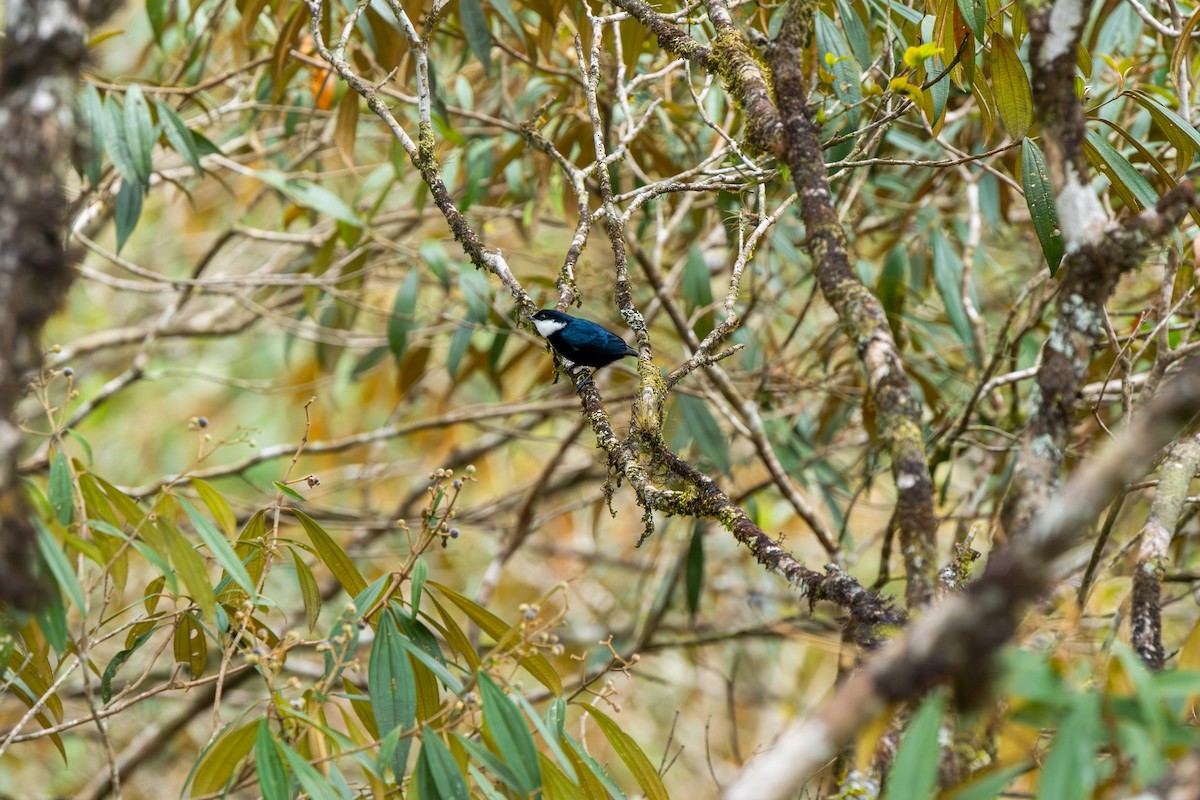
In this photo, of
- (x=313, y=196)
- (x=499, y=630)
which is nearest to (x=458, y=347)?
(x=313, y=196)

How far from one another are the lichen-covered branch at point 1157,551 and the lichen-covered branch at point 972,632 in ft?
1.95

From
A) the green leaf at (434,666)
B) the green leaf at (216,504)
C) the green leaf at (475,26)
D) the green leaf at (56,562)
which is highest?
the green leaf at (475,26)

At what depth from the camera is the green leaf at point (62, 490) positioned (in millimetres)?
1887

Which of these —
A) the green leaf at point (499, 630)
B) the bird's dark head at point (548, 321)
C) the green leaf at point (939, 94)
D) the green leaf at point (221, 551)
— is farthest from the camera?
the bird's dark head at point (548, 321)

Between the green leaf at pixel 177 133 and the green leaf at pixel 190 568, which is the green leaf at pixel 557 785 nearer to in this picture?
the green leaf at pixel 190 568

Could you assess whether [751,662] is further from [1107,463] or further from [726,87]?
[1107,463]

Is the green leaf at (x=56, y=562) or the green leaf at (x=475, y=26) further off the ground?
the green leaf at (x=475, y=26)

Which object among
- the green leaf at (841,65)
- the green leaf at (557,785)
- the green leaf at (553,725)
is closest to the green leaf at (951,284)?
the green leaf at (841,65)

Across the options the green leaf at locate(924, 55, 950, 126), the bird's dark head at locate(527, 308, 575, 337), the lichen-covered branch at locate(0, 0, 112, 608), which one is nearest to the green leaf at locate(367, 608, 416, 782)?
the lichen-covered branch at locate(0, 0, 112, 608)

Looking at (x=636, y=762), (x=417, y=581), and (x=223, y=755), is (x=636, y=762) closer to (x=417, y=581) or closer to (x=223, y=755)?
(x=417, y=581)

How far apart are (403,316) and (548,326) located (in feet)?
4.86

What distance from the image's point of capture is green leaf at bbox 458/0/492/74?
3400 millimetres

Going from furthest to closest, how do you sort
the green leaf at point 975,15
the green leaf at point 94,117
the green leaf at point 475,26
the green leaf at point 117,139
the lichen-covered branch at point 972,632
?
the green leaf at point 475,26 → the green leaf at point 117,139 → the green leaf at point 94,117 → the green leaf at point 975,15 → the lichen-covered branch at point 972,632

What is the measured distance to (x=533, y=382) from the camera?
17.8ft
